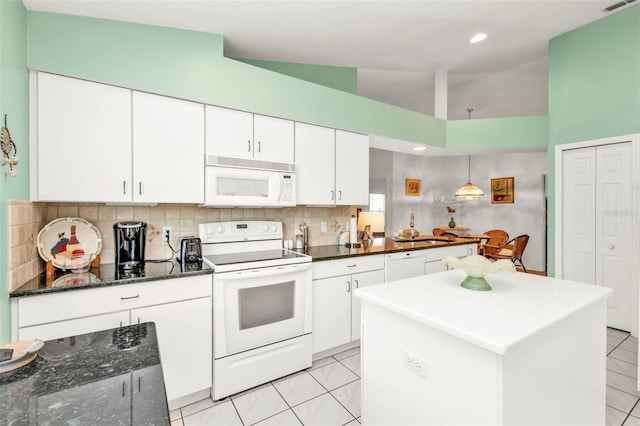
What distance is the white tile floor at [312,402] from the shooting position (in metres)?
1.86

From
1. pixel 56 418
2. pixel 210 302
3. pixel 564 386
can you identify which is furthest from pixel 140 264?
pixel 564 386

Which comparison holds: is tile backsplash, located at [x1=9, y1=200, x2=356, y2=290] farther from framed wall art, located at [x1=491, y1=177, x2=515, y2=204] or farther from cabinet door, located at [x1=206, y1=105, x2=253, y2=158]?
framed wall art, located at [x1=491, y1=177, x2=515, y2=204]

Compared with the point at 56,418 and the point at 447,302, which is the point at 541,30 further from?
the point at 56,418

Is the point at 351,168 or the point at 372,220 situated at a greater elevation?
the point at 351,168

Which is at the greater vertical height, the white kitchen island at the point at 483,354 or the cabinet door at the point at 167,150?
the cabinet door at the point at 167,150

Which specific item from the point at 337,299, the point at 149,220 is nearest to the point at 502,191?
the point at 337,299

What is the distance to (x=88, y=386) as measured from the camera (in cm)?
81

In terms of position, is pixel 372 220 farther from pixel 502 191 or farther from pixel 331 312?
pixel 331 312

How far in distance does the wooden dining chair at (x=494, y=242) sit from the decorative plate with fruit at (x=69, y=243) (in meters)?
6.18

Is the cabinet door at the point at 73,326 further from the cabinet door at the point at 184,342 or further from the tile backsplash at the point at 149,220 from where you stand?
the tile backsplash at the point at 149,220

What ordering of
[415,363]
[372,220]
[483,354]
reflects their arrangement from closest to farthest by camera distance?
[483,354] → [415,363] → [372,220]

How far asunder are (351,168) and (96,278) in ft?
7.58

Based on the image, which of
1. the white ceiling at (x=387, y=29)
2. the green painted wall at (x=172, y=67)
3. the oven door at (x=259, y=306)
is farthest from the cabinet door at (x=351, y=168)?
the oven door at (x=259, y=306)

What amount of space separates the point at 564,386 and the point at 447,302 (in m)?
0.61
